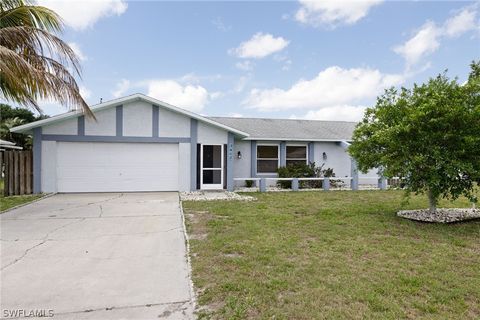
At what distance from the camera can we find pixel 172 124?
41.4ft

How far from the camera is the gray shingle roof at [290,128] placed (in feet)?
52.3

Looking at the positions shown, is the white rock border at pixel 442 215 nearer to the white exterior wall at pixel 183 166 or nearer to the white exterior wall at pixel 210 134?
the white exterior wall at pixel 210 134

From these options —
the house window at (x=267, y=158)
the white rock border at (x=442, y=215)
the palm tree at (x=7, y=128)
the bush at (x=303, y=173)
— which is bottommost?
the white rock border at (x=442, y=215)

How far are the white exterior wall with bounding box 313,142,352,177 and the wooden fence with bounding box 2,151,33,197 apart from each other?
13.8 meters

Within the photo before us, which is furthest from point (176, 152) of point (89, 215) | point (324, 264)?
point (324, 264)

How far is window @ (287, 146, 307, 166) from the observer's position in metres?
16.4

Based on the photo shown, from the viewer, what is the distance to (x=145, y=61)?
54.3 feet

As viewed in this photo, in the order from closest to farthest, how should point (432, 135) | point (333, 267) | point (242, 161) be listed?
point (333, 267) → point (432, 135) → point (242, 161)

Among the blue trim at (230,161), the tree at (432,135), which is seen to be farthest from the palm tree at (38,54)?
the tree at (432,135)

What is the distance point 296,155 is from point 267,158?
68.5 inches

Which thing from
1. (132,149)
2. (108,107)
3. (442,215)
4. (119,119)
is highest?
(108,107)

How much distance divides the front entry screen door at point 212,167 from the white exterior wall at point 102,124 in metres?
3.99

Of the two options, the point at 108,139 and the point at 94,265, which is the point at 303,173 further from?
the point at 94,265

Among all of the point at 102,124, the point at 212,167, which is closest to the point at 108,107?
the point at 102,124
